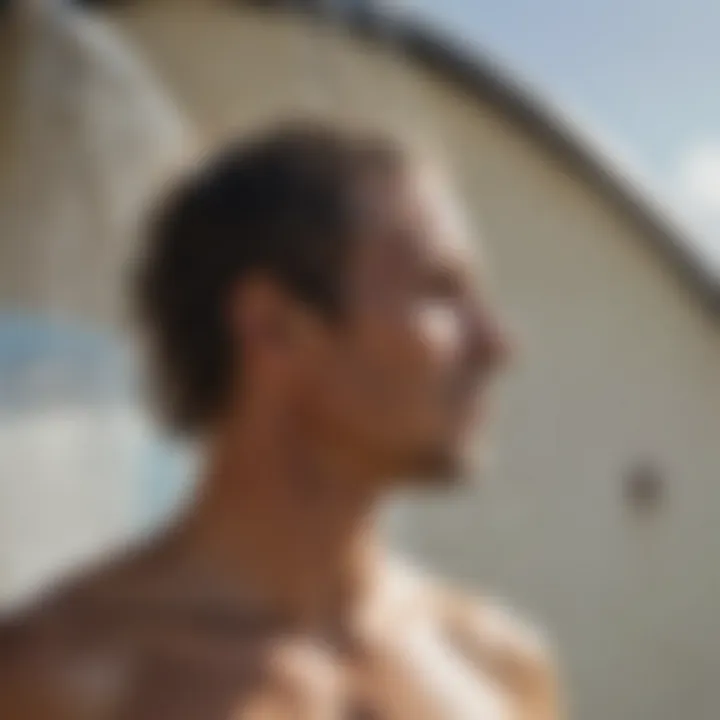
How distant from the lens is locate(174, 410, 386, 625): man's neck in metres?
0.61

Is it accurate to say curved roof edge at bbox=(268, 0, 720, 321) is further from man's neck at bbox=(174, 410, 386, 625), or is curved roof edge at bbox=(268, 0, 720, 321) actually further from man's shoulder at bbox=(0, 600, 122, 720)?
man's shoulder at bbox=(0, 600, 122, 720)

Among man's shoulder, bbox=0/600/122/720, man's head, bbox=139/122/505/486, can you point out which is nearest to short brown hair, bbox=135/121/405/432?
man's head, bbox=139/122/505/486

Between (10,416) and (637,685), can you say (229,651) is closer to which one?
(10,416)

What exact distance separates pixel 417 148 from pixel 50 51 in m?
0.21

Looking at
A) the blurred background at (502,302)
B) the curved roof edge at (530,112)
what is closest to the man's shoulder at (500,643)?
the blurred background at (502,302)

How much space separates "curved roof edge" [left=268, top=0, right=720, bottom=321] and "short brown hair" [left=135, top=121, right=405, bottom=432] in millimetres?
173

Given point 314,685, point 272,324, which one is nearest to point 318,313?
point 272,324

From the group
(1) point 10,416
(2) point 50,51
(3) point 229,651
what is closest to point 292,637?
(3) point 229,651

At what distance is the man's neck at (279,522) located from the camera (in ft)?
1.99

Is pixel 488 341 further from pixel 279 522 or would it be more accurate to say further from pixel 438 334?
pixel 279 522

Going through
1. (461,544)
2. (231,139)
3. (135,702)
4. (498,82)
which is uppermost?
(498,82)

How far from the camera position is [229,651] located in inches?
23.1

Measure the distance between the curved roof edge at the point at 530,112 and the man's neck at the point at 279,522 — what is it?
0.29 metres

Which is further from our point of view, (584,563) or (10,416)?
(584,563)
